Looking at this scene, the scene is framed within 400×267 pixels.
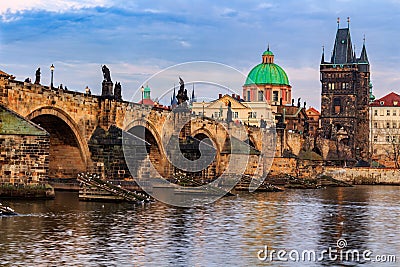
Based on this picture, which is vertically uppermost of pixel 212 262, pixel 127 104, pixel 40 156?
pixel 127 104

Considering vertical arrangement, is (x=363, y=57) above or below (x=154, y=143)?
above

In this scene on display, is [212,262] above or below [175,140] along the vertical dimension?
below

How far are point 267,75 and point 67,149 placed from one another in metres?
99.3

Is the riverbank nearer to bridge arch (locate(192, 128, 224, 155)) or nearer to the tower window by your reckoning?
bridge arch (locate(192, 128, 224, 155))

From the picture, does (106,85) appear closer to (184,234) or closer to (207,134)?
(207,134)

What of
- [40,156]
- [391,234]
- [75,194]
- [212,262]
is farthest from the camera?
[75,194]

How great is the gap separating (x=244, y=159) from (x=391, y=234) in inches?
1736

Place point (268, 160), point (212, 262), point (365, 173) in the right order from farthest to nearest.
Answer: point (365, 173) < point (268, 160) < point (212, 262)

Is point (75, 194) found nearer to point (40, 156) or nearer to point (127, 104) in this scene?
point (40, 156)

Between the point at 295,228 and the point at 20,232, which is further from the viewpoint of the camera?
the point at 295,228

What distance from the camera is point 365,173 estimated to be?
92.9 meters

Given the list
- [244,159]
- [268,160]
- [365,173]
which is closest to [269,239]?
[244,159]

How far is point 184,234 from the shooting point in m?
28.3

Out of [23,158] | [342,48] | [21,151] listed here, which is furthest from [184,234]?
[342,48]
